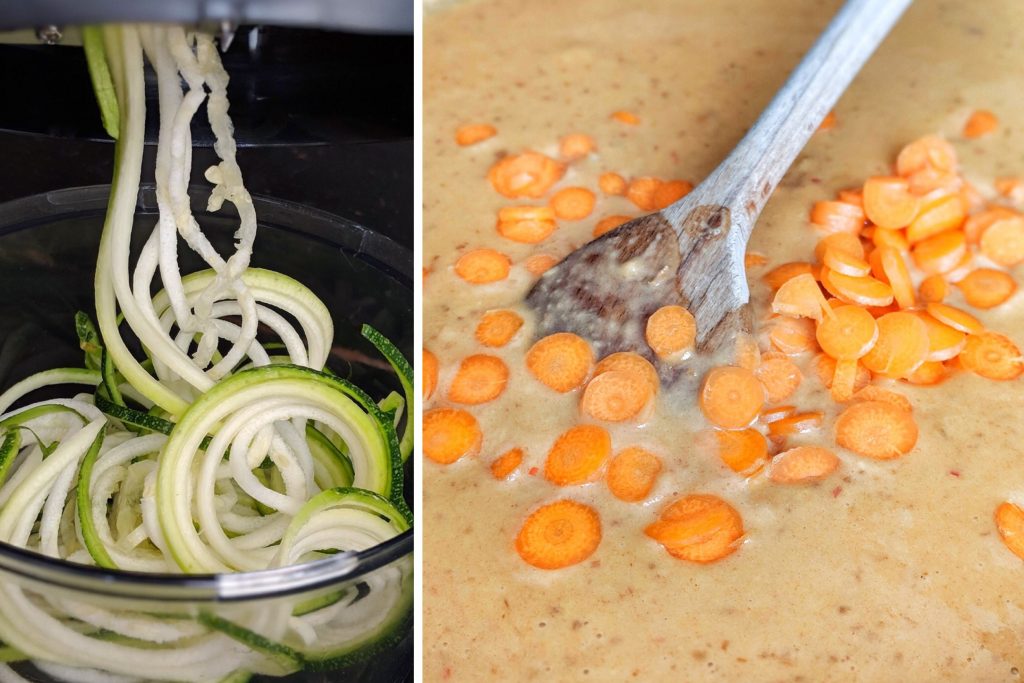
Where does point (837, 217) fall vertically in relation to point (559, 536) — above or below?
above

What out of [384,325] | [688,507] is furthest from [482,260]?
[688,507]

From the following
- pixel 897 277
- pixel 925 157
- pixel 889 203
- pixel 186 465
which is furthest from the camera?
pixel 925 157

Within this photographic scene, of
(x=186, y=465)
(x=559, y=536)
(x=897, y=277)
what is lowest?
(x=559, y=536)

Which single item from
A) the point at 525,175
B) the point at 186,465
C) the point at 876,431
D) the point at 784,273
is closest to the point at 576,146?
the point at 525,175

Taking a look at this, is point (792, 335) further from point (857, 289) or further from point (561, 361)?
point (561, 361)

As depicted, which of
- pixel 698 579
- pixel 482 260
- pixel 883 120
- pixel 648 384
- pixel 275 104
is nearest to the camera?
pixel 275 104

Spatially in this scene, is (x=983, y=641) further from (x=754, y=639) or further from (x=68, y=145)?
(x=68, y=145)
